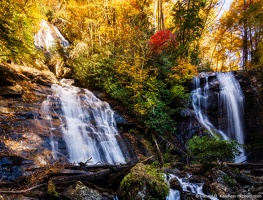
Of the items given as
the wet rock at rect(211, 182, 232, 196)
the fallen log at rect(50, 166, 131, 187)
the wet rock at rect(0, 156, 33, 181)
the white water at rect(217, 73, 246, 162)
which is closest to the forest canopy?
the white water at rect(217, 73, 246, 162)

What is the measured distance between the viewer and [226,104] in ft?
43.9

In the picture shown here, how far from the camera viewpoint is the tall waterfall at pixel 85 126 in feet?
27.3

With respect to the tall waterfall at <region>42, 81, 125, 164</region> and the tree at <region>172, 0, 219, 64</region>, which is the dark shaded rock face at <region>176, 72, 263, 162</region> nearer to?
the tree at <region>172, 0, 219, 64</region>

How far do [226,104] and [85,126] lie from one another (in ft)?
30.8

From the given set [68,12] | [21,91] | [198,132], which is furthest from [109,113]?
[68,12]

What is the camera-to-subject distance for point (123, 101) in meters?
12.2

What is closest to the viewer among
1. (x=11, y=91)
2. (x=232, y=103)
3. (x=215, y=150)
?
(x=215, y=150)

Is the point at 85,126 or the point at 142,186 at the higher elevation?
the point at 85,126

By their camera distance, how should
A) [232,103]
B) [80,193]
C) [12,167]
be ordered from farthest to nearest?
[232,103]
[12,167]
[80,193]

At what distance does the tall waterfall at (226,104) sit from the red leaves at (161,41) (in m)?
3.32

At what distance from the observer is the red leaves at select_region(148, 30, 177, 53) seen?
13758mm

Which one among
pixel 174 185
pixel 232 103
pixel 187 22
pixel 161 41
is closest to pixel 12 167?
pixel 174 185

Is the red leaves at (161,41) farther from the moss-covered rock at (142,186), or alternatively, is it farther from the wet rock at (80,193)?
the wet rock at (80,193)

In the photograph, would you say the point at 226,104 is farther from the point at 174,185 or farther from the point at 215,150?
the point at 174,185
